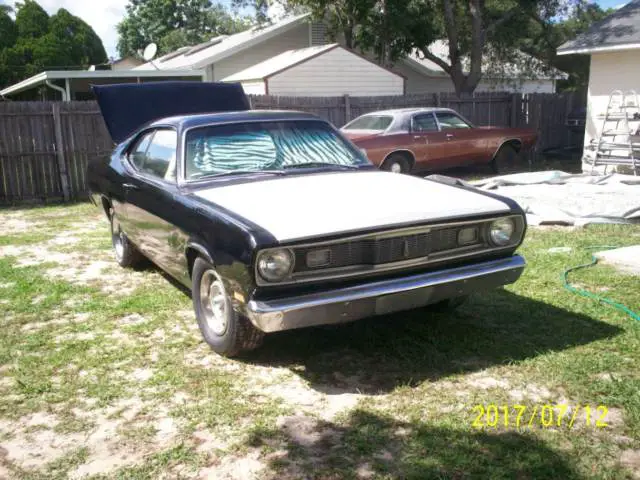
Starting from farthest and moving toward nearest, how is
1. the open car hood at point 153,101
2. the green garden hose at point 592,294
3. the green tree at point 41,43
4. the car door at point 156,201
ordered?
the green tree at point 41,43 → the open car hood at point 153,101 → the green garden hose at point 592,294 → the car door at point 156,201

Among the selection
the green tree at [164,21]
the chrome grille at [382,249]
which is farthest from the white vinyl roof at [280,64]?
the green tree at [164,21]

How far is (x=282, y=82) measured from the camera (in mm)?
18766

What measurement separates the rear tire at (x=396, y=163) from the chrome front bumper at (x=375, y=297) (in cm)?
830

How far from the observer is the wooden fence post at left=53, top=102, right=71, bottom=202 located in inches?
452

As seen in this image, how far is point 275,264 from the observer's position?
3.51 m

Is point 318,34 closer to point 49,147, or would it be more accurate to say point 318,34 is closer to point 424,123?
point 424,123

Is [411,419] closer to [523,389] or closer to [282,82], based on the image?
[523,389]

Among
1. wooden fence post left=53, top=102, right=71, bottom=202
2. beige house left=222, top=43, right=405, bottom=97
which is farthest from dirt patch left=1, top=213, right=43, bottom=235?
beige house left=222, top=43, right=405, bottom=97

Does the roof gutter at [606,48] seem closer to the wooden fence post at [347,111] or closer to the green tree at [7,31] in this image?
the wooden fence post at [347,111]

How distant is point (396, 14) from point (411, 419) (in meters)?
19.0

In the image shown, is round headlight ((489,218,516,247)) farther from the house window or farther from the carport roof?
the house window

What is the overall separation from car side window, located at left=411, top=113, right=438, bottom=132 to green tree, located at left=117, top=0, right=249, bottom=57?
51.1m

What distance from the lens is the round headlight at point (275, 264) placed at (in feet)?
11.4
